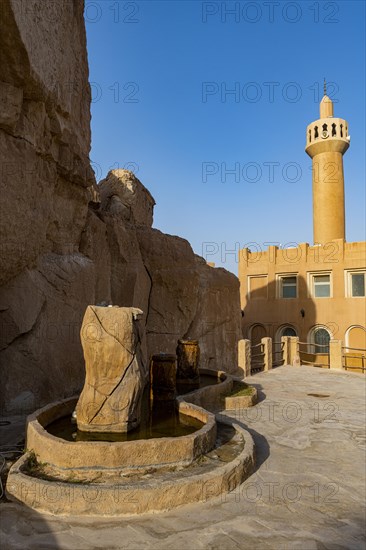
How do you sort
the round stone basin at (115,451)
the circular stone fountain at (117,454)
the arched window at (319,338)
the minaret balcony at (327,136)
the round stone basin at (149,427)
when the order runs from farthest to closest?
the minaret balcony at (327,136), the arched window at (319,338), the round stone basin at (149,427), the round stone basin at (115,451), the circular stone fountain at (117,454)

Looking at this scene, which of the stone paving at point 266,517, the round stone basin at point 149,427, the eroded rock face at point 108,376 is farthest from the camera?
the eroded rock face at point 108,376

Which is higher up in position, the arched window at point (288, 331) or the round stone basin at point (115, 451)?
the arched window at point (288, 331)

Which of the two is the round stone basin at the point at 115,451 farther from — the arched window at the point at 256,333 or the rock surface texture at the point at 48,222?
the arched window at the point at 256,333

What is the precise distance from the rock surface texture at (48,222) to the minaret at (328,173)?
19559 millimetres

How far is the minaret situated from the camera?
28.8m

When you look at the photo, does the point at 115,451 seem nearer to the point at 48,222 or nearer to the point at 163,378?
the point at 163,378

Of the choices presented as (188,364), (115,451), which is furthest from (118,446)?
(188,364)

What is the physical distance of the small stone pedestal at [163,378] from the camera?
26.9 feet

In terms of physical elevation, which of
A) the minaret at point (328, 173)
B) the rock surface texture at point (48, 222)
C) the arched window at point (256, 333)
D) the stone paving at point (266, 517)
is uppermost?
the minaret at point (328, 173)

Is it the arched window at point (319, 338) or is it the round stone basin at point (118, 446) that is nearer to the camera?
the round stone basin at point (118, 446)

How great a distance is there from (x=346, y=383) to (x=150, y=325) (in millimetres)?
7236

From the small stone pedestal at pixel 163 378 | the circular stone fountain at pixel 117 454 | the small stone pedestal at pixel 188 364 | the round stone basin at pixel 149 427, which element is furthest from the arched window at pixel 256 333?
the circular stone fountain at pixel 117 454

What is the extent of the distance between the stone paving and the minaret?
23.7m

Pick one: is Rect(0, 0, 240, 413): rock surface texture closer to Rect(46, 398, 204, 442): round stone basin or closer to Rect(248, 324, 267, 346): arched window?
Rect(46, 398, 204, 442): round stone basin
